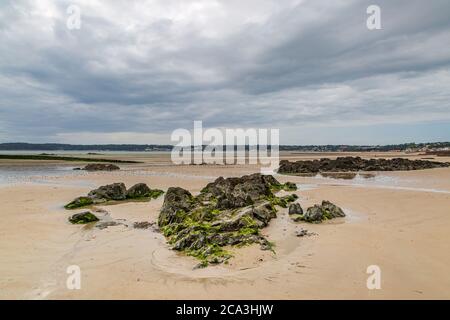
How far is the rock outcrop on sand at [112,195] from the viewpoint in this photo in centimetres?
1750

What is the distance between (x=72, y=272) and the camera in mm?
7641

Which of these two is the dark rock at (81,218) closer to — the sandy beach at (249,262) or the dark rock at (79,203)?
the sandy beach at (249,262)

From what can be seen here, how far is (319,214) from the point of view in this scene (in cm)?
1277

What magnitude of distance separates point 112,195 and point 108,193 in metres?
0.25

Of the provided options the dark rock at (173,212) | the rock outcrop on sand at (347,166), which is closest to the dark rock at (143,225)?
the dark rock at (173,212)

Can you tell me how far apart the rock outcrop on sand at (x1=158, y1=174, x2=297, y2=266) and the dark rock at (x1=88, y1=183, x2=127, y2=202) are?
16.9 feet

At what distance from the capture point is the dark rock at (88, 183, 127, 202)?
741 inches

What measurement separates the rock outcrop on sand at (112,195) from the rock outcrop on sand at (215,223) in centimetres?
502

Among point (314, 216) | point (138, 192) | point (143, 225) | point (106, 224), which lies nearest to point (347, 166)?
point (138, 192)

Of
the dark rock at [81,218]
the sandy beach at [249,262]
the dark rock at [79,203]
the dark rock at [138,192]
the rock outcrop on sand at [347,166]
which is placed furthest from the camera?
the rock outcrop on sand at [347,166]

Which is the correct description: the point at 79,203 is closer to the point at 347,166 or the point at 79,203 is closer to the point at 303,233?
the point at 303,233

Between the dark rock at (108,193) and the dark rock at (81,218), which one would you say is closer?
the dark rock at (81,218)
